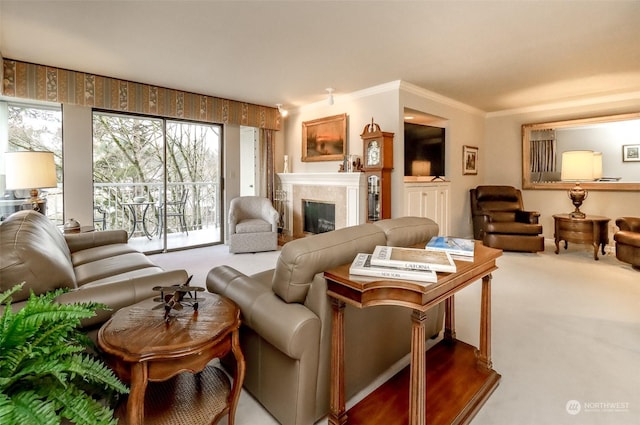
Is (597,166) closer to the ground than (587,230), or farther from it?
farther from it

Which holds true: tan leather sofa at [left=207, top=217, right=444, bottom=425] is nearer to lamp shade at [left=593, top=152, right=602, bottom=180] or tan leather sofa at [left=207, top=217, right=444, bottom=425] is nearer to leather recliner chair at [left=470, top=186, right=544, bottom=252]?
leather recliner chair at [left=470, top=186, right=544, bottom=252]

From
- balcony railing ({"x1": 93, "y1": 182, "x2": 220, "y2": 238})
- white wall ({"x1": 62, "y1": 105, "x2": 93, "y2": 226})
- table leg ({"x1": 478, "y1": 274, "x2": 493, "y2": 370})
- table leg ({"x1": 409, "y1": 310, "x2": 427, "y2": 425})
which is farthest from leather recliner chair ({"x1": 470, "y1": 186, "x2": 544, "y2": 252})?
white wall ({"x1": 62, "y1": 105, "x2": 93, "y2": 226})

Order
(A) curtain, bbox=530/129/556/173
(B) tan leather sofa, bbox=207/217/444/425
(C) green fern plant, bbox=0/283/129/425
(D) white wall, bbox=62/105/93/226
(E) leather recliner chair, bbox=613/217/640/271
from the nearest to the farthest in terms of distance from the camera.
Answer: (C) green fern plant, bbox=0/283/129/425
(B) tan leather sofa, bbox=207/217/444/425
(E) leather recliner chair, bbox=613/217/640/271
(D) white wall, bbox=62/105/93/226
(A) curtain, bbox=530/129/556/173

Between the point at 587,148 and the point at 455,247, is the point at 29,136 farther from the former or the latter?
Answer: the point at 587,148

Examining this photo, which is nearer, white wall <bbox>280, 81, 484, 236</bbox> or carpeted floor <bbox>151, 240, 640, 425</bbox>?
carpeted floor <bbox>151, 240, 640, 425</bbox>

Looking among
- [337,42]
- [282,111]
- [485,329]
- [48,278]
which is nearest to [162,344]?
A: [48,278]

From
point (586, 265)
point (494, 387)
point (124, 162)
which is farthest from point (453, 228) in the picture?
point (124, 162)

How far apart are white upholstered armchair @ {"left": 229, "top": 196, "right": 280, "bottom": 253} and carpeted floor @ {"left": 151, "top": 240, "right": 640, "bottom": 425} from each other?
2.04 feet

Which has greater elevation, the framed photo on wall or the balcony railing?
the framed photo on wall

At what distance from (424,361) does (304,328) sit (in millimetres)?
466

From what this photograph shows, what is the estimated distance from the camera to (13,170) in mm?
2871

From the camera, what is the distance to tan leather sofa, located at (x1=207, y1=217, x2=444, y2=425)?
1.35 m

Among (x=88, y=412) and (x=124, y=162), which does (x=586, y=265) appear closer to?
(x=88, y=412)

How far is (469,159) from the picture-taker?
19.4 feet
